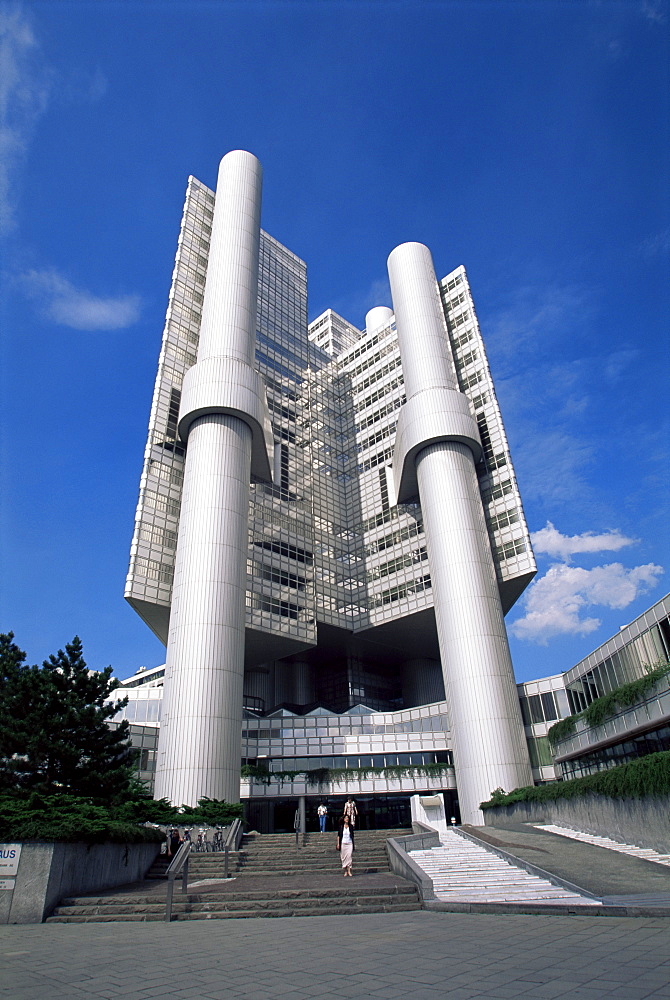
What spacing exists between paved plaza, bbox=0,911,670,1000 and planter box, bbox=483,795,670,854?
9.39 m

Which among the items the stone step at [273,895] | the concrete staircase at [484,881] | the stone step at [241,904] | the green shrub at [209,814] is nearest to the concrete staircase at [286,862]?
the concrete staircase at [484,881]

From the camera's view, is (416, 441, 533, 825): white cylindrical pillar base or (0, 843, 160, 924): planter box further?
(416, 441, 533, 825): white cylindrical pillar base

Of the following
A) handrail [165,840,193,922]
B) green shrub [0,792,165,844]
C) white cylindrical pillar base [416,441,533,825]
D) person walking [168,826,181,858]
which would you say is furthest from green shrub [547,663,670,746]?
green shrub [0,792,165,844]

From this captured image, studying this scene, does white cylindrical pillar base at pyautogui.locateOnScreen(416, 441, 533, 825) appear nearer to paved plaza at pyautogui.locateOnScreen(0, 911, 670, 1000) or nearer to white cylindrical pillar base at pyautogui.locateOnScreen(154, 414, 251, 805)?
white cylindrical pillar base at pyautogui.locateOnScreen(154, 414, 251, 805)

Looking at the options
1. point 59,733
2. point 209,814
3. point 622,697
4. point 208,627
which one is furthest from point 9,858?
point 208,627

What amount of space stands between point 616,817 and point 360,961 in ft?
56.2

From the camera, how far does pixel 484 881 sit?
50.3 ft

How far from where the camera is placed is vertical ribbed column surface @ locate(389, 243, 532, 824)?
43656 mm

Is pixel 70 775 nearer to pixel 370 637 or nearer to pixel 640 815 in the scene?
pixel 640 815

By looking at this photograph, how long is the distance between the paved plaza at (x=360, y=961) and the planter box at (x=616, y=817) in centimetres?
939

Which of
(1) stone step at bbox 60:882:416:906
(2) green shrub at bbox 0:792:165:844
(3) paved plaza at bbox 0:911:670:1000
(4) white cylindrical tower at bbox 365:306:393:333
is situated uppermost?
(4) white cylindrical tower at bbox 365:306:393:333

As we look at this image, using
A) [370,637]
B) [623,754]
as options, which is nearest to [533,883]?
[623,754]

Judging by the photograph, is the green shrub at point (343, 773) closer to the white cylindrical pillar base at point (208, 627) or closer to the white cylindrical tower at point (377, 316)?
the white cylindrical pillar base at point (208, 627)

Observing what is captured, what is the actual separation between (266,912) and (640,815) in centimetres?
1266
